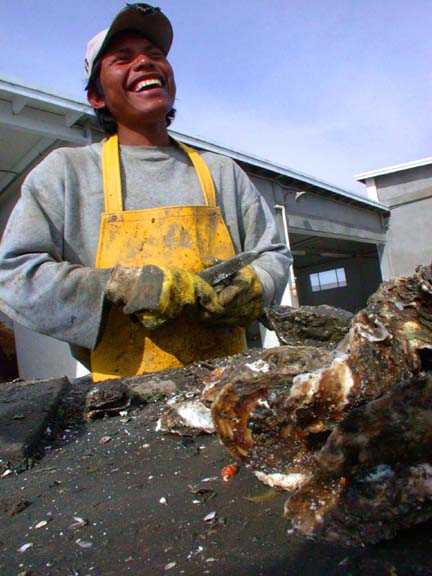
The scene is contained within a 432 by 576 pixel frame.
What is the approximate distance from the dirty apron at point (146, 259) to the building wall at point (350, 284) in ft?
55.1

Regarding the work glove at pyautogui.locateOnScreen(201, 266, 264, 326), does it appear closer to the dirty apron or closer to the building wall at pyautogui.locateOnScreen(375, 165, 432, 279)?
the dirty apron

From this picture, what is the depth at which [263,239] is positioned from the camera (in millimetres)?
2115

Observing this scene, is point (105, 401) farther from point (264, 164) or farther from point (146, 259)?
point (264, 164)

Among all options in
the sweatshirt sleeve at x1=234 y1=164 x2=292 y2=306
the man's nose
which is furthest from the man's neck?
the sweatshirt sleeve at x1=234 y1=164 x2=292 y2=306

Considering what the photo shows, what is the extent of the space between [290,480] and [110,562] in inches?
12.7

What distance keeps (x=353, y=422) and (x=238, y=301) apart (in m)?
1.05

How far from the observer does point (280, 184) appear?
330 inches

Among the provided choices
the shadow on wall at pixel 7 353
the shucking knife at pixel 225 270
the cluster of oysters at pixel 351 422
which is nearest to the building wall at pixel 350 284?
the shadow on wall at pixel 7 353

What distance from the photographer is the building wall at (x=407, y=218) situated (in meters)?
12.3

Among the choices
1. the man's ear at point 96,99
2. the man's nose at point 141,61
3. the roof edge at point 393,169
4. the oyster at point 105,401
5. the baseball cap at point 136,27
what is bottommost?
the oyster at point 105,401

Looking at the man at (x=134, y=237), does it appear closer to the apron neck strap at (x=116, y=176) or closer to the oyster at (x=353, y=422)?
the apron neck strap at (x=116, y=176)

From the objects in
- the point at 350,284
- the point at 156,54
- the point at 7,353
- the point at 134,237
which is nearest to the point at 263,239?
the point at 134,237

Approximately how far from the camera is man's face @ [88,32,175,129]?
75.4 inches

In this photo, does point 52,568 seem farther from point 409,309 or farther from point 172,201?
point 172,201
